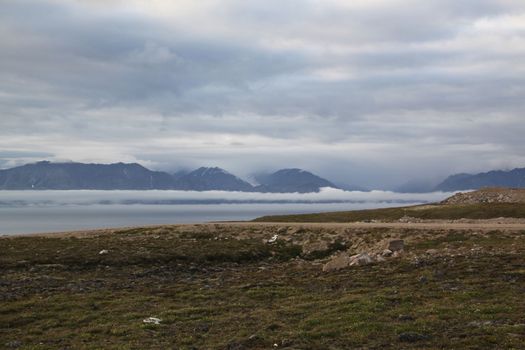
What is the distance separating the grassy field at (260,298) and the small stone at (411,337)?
55mm

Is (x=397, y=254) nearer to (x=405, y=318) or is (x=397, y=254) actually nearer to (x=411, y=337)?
→ (x=405, y=318)

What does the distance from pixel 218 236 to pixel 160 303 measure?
3079 centimetres

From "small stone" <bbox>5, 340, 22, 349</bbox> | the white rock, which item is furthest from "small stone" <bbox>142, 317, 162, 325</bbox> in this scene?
the white rock

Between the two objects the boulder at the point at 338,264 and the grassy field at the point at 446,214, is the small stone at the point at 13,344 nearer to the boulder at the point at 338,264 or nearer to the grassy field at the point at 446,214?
the boulder at the point at 338,264

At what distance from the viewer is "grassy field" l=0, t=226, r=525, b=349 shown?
2066cm

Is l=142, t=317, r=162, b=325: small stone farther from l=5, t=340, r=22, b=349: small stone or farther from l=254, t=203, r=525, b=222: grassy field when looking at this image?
l=254, t=203, r=525, b=222: grassy field

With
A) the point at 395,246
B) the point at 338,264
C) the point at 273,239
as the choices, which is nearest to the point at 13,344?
the point at 338,264

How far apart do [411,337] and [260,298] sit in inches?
449

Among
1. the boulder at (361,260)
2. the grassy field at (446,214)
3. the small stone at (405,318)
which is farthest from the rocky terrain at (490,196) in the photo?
the small stone at (405,318)

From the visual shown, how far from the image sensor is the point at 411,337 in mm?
19484

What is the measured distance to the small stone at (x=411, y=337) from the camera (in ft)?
63.6

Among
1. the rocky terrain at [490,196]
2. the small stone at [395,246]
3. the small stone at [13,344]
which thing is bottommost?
the small stone at [13,344]

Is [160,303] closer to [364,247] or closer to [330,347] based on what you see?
[330,347]

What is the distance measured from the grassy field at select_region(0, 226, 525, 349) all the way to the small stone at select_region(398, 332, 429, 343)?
55mm
